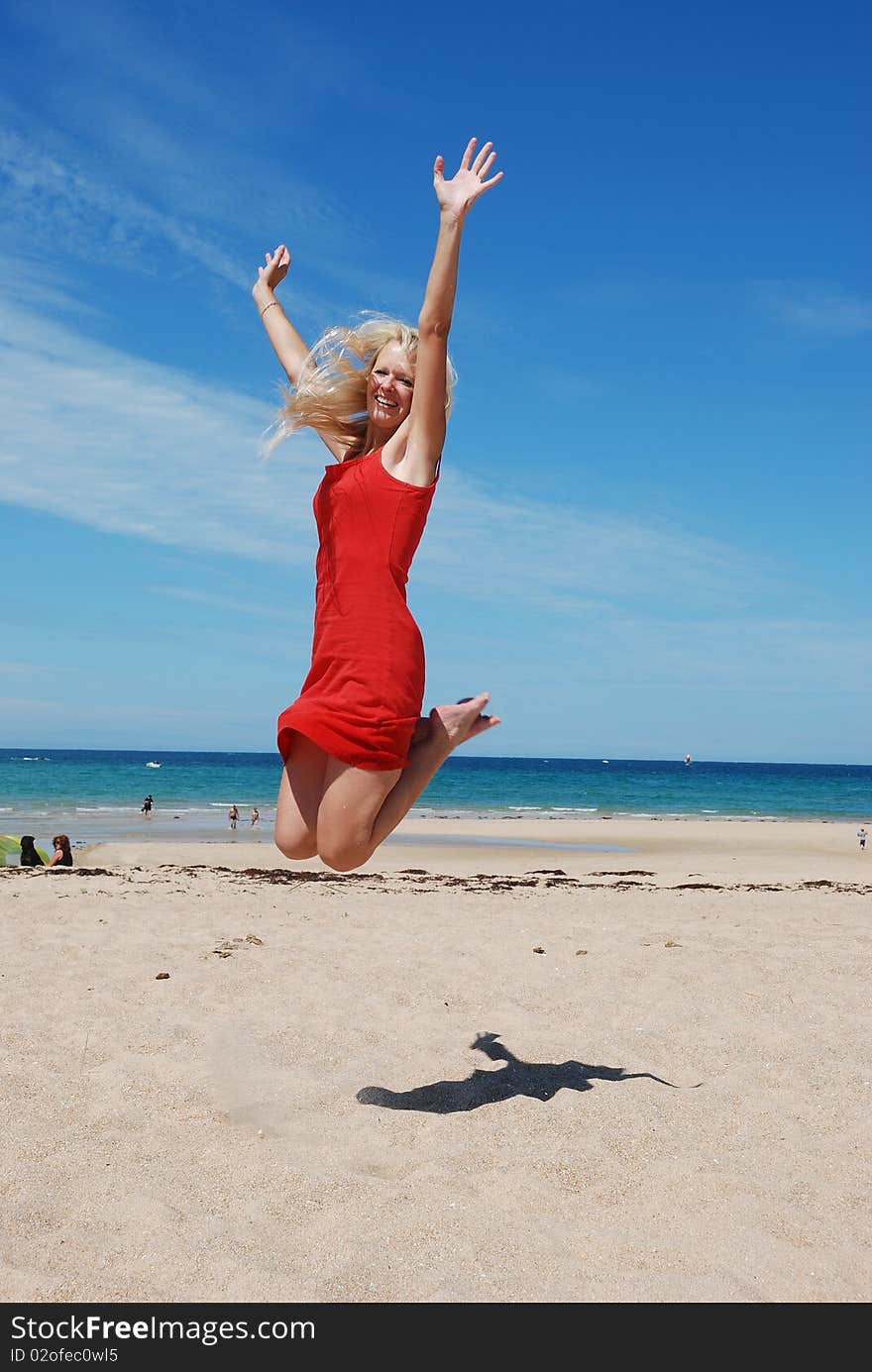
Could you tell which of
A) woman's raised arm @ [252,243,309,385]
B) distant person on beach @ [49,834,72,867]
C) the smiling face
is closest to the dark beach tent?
distant person on beach @ [49,834,72,867]

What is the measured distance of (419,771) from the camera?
4289 millimetres

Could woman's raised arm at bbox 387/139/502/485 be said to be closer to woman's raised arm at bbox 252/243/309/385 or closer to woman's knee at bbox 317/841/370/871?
woman's raised arm at bbox 252/243/309/385

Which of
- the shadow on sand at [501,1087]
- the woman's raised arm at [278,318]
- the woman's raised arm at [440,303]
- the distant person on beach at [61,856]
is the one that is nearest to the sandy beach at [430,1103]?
the shadow on sand at [501,1087]

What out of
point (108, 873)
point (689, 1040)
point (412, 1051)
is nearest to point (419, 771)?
point (412, 1051)

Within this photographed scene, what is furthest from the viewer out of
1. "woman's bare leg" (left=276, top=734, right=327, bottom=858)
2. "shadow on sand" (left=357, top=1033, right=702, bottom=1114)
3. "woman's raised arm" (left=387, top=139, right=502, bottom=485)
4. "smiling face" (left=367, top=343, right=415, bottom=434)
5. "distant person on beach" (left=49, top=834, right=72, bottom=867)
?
"distant person on beach" (left=49, top=834, right=72, bottom=867)

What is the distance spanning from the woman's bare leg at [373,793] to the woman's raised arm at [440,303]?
107 centimetres

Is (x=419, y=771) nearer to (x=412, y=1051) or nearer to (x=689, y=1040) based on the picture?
(x=412, y=1051)

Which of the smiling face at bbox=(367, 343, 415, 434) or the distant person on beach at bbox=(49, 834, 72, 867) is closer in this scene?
the smiling face at bbox=(367, 343, 415, 434)

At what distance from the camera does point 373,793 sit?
4105 mm

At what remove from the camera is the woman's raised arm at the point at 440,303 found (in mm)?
3793

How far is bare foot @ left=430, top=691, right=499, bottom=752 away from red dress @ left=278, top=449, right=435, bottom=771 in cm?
16

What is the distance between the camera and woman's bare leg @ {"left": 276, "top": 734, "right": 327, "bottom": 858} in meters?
4.25

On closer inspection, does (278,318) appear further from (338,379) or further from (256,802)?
(256,802)

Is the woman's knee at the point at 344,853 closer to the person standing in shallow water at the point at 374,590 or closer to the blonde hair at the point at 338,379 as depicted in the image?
the person standing in shallow water at the point at 374,590
